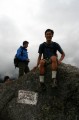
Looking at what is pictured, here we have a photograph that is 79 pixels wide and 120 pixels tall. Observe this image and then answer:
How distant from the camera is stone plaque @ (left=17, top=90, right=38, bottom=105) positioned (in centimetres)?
1431

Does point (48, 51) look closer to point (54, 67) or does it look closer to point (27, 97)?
point (54, 67)

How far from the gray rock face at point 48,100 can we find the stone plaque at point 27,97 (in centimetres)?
16

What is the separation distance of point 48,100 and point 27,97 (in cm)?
118

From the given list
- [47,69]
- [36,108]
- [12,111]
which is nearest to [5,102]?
[12,111]

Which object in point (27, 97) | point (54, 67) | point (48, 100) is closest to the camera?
point (54, 67)

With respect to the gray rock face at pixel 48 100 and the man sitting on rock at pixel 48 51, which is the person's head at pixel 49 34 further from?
the gray rock face at pixel 48 100

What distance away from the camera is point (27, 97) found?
47.6 ft

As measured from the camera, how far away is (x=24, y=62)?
18781mm

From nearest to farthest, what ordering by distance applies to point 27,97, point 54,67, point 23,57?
point 54,67
point 27,97
point 23,57

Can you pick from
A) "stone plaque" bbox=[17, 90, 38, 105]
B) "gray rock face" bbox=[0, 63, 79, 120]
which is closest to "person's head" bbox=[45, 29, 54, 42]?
"gray rock face" bbox=[0, 63, 79, 120]

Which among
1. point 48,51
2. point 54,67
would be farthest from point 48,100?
point 48,51

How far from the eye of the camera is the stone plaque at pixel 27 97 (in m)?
14.3

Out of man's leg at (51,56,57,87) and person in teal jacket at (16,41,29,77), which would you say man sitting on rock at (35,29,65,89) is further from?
person in teal jacket at (16,41,29,77)

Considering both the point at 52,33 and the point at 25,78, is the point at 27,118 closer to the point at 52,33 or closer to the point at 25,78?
the point at 25,78
